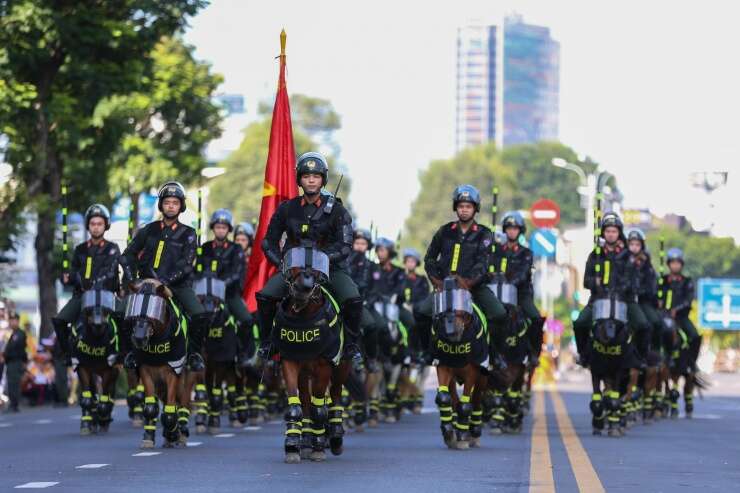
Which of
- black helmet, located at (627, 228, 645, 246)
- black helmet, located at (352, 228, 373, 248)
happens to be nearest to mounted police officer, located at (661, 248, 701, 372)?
black helmet, located at (627, 228, 645, 246)

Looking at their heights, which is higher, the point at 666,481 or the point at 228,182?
the point at 228,182

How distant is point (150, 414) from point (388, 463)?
3.17 m

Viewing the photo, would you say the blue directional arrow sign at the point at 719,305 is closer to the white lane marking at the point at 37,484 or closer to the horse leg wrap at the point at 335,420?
the horse leg wrap at the point at 335,420

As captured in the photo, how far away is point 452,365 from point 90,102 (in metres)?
18.7

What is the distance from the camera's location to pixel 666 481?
53.6ft

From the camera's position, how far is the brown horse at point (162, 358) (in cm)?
1986

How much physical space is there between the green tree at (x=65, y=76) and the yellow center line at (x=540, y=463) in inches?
477

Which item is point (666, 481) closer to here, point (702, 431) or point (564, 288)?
point (702, 431)

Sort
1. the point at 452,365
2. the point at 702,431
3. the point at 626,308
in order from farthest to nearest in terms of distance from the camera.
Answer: the point at 702,431
the point at 626,308
the point at 452,365

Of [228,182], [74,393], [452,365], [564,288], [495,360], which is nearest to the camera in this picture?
[452,365]

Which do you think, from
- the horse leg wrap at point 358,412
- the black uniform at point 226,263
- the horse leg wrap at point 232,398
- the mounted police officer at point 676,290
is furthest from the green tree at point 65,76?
the horse leg wrap at point 358,412

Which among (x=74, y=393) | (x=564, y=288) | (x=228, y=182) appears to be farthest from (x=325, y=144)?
(x=74, y=393)

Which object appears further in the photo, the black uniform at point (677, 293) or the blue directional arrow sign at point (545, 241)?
the blue directional arrow sign at point (545, 241)

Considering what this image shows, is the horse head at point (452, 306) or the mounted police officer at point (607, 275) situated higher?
the mounted police officer at point (607, 275)
